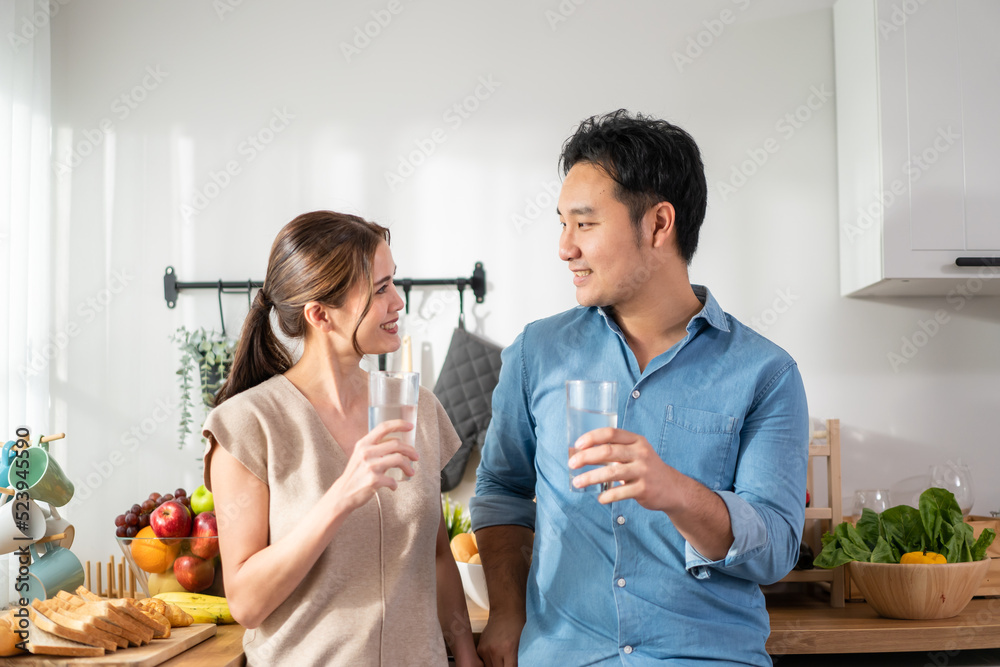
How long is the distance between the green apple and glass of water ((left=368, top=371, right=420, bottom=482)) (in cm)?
87

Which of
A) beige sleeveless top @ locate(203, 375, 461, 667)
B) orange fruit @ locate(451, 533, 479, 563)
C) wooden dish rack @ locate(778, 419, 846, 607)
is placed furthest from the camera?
wooden dish rack @ locate(778, 419, 846, 607)

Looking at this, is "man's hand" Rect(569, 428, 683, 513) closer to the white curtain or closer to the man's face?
the man's face

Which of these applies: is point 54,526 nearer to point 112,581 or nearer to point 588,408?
point 112,581

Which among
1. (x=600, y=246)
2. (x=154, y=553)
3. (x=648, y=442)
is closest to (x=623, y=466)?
(x=648, y=442)

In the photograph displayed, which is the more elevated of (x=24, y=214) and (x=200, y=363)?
(x=24, y=214)

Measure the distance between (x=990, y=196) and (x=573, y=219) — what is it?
1.31 m

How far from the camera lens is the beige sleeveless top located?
46.3 inches

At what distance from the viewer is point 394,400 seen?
1028mm

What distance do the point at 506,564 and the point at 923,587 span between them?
0.90m

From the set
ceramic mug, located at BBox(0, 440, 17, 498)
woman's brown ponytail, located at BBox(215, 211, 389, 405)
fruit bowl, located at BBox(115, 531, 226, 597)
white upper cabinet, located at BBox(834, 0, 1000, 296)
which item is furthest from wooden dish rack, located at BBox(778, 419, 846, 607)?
ceramic mug, located at BBox(0, 440, 17, 498)

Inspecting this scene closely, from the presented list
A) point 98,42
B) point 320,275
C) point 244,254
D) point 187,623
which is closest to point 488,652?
point 187,623

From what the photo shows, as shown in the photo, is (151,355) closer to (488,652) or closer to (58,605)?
(58,605)

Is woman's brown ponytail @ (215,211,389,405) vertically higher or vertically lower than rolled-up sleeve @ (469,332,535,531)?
higher

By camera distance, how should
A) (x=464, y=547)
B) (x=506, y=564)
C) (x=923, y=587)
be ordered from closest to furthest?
(x=506, y=564) < (x=923, y=587) < (x=464, y=547)
